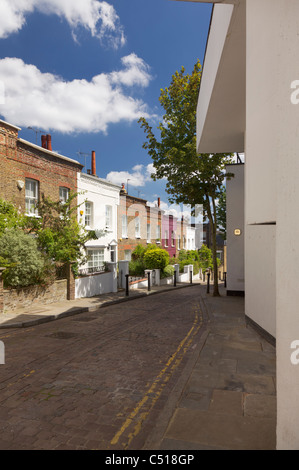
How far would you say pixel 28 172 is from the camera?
16031mm

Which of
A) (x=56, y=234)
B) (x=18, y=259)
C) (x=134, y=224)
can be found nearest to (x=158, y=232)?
(x=134, y=224)

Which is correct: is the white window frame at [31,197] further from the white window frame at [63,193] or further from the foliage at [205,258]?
the foliage at [205,258]

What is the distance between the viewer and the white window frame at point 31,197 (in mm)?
15969

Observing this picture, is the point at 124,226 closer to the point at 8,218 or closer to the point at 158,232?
the point at 158,232

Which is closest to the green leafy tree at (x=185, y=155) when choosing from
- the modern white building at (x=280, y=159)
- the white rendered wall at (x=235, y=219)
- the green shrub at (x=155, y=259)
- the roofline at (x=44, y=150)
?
the white rendered wall at (x=235, y=219)

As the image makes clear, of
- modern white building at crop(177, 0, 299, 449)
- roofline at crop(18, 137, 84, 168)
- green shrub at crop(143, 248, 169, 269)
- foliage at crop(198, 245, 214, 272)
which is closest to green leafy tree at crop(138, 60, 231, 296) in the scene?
roofline at crop(18, 137, 84, 168)

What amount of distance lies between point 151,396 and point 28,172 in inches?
551

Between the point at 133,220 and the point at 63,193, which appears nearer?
the point at 63,193

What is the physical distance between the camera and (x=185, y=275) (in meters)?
32.8

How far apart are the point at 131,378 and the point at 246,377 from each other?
6.41ft

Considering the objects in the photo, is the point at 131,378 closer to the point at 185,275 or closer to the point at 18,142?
the point at 18,142

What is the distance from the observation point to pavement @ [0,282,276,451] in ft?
11.4

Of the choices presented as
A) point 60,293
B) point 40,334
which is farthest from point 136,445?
point 60,293

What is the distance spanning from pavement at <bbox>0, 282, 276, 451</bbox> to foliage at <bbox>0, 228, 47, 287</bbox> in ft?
23.4
